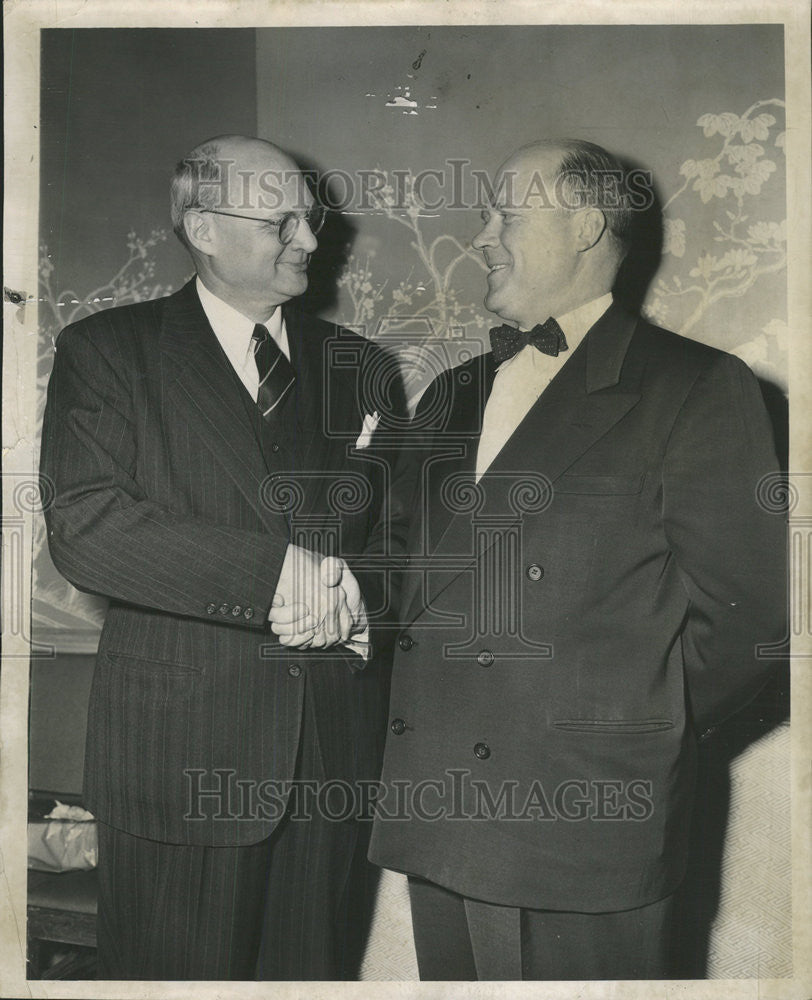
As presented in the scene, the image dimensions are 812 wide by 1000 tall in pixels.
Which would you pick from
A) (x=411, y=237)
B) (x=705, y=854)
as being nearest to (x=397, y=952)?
(x=705, y=854)

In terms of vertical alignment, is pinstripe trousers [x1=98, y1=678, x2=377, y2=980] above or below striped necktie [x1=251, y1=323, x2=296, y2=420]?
below

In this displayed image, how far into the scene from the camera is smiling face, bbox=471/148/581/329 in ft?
6.28

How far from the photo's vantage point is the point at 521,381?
1.93m

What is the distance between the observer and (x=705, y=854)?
1999 millimetres

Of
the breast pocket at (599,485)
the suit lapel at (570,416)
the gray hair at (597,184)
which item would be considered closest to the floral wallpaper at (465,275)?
the gray hair at (597,184)

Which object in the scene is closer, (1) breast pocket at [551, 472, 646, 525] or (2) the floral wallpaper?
(1) breast pocket at [551, 472, 646, 525]

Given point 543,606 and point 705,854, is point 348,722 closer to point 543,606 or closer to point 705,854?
point 543,606

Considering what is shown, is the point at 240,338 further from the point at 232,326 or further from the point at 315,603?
the point at 315,603

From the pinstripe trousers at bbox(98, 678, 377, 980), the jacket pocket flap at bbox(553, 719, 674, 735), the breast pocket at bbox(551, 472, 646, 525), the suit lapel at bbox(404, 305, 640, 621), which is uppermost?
the suit lapel at bbox(404, 305, 640, 621)

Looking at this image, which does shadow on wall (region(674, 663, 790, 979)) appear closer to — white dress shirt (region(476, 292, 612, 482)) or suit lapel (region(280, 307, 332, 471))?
white dress shirt (region(476, 292, 612, 482))

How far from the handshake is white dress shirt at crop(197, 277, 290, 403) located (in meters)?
0.34

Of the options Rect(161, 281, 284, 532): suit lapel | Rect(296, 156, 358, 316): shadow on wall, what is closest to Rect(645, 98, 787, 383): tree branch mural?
Rect(296, 156, 358, 316): shadow on wall

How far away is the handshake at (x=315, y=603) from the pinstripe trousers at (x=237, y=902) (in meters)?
0.12

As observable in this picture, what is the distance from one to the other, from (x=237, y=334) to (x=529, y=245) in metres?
0.58
